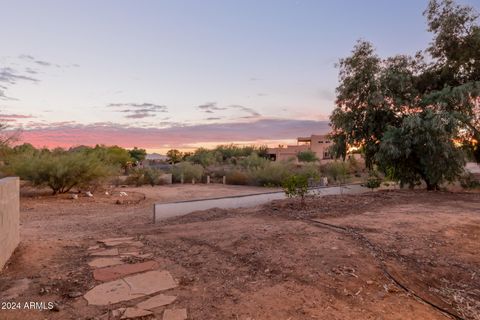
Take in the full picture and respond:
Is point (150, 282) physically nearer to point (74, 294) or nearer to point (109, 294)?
point (109, 294)

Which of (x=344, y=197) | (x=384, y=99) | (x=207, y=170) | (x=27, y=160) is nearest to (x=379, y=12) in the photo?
(x=384, y=99)

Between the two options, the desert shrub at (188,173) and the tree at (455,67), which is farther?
the desert shrub at (188,173)

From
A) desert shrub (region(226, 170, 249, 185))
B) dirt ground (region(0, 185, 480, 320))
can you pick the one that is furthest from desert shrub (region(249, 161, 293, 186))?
dirt ground (region(0, 185, 480, 320))

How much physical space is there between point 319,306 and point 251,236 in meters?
2.26

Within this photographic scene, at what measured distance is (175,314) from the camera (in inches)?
121

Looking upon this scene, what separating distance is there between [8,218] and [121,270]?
182 cm

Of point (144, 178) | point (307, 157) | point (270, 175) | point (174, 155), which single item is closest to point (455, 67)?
point (270, 175)

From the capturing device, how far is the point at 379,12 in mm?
11242

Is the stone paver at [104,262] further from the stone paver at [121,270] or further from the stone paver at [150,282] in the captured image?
the stone paver at [150,282]

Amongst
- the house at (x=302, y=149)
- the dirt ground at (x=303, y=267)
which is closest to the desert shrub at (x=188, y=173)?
the dirt ground at (x=303, y=267)

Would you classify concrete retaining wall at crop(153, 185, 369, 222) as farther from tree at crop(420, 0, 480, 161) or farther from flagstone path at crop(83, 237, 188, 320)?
tree at crop(420, 0, 480, 161)

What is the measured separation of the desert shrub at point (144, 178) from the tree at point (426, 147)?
15.3m

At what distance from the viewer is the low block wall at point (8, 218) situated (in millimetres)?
4387

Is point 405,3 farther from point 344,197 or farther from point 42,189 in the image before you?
point 42,189
